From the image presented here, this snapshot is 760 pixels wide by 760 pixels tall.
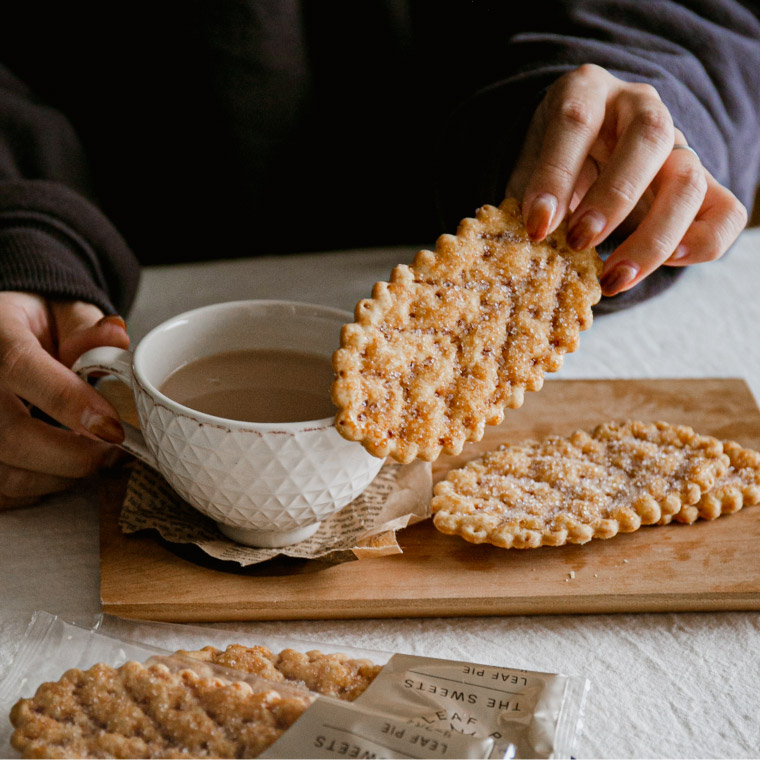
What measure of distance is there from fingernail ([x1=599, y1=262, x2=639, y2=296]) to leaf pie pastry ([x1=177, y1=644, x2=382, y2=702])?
427 mm

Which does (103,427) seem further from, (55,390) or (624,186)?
(624,186)

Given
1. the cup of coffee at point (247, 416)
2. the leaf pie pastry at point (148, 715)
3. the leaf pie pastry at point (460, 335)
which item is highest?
the leaf pie pastry at point (460, 335)

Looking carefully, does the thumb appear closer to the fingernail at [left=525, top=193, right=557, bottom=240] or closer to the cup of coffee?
the cup of coffee

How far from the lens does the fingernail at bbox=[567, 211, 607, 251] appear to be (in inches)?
29.8

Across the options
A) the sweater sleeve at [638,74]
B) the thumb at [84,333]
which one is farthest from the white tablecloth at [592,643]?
the sweater sleeve at [638,74]

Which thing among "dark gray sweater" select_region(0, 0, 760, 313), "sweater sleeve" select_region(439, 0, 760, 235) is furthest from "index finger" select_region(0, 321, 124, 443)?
"sweater sleeve" select_region(439, 0, 760, 235)

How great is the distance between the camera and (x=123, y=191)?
1.43 meters

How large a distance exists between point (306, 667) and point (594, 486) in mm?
358

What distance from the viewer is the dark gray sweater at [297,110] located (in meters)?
1.11

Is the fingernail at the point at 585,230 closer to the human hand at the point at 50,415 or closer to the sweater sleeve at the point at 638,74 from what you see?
the sweater sleeve at the point at 638,74

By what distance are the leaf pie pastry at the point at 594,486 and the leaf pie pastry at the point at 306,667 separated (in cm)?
18

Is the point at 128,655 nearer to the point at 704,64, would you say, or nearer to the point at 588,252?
the point at 588,252

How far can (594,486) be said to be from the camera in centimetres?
80

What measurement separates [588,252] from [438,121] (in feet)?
2.36
